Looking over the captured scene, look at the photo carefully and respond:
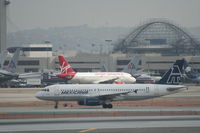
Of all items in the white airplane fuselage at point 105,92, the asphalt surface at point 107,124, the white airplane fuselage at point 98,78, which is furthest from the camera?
the white airplane fuselage at point 98,78

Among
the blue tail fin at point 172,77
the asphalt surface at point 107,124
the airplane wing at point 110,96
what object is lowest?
the asphalt surface at point 107,124

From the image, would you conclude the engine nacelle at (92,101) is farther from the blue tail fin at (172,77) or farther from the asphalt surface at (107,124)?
the asphalt surface at (107,124)

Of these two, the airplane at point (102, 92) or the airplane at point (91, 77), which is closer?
the airplane at point (102, 92)

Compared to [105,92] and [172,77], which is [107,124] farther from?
[172,77]

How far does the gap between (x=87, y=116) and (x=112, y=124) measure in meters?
9.33

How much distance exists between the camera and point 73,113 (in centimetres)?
6034

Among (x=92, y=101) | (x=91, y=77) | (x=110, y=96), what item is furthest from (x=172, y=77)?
(x=91, y=77)

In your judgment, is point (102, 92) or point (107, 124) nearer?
point (107, 124)

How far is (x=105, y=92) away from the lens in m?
76.2

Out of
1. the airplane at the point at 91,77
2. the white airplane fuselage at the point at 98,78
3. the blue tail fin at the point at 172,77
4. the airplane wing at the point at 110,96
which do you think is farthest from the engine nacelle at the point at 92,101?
the white airplane fuselage at the point at 98,78

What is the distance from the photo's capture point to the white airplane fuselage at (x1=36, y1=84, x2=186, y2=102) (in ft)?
247

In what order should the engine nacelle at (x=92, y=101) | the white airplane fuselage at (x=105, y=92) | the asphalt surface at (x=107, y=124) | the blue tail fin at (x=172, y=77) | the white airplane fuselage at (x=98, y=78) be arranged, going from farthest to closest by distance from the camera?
the white airplane fuselage at (x=98, y=78), the blue tail fin at (x=172, y=77), the white airplane fuselage at (x=105, y=92), the engine nacelle at (x=92, y=101), the asphalt surface at (x=107, y=124)

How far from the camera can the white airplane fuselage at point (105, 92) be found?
7519 centimetres

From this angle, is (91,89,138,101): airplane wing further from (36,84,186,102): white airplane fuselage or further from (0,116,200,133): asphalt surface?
(0,116,200,133): asphalt surface
